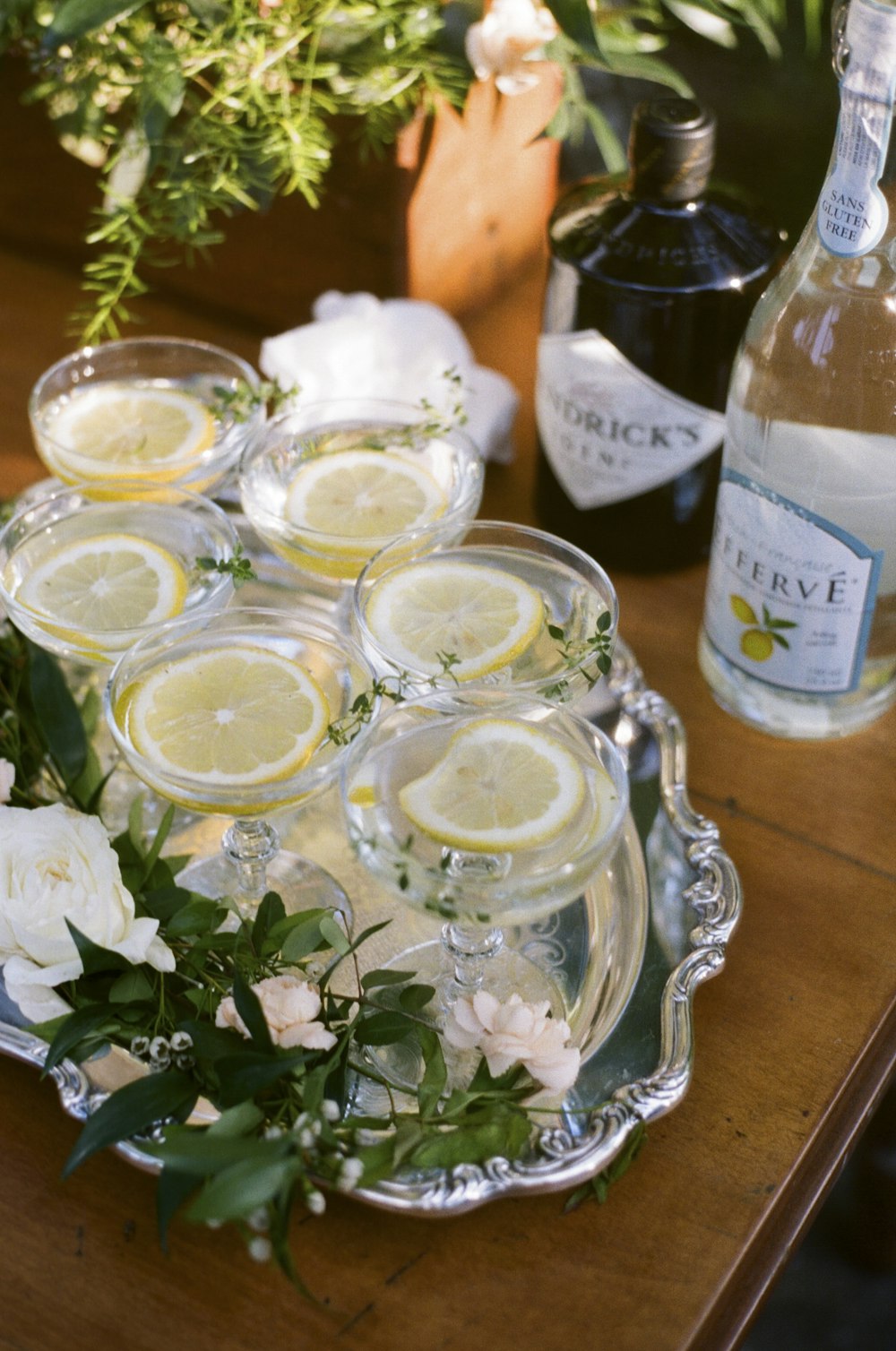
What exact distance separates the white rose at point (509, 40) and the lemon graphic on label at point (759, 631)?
1.00ft

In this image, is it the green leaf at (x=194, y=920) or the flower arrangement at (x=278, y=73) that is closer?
the green leaf at (x=194, y=920)

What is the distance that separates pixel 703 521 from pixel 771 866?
0.21 m

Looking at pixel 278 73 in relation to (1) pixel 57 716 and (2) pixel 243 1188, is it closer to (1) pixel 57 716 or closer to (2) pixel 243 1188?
(1) pixel 57 716

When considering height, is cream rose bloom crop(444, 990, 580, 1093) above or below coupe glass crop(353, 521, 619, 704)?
below

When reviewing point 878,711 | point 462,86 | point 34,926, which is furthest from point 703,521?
point 34,926

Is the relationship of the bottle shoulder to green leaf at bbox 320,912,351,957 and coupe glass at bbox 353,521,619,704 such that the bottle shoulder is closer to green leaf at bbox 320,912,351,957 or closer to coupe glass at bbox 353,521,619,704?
coupe glass at bbox 353,521,619,704

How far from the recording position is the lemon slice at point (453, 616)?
0.56 m

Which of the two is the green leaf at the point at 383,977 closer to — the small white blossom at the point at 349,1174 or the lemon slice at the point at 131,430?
the small white blossom at the point at 349,1174

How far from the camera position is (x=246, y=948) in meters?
0.52

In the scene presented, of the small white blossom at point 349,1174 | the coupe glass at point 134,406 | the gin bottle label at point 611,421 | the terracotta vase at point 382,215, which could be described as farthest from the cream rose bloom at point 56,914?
the terracotta vase at point 382,215

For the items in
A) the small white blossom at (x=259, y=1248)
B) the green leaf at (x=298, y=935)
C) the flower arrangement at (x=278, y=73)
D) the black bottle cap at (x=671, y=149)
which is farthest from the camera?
the flower arrangement at (x=278, y=73)

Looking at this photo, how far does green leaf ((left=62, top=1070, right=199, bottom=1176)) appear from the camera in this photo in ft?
1.47

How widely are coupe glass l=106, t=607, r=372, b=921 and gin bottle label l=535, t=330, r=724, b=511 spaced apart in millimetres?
182

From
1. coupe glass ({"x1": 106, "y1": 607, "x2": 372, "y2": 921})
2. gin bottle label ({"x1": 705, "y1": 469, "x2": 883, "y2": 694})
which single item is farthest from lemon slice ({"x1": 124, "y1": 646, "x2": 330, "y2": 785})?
gin bottle label ({"x1": 705, "y1": 469, "x2": 883, "y2": 694})
